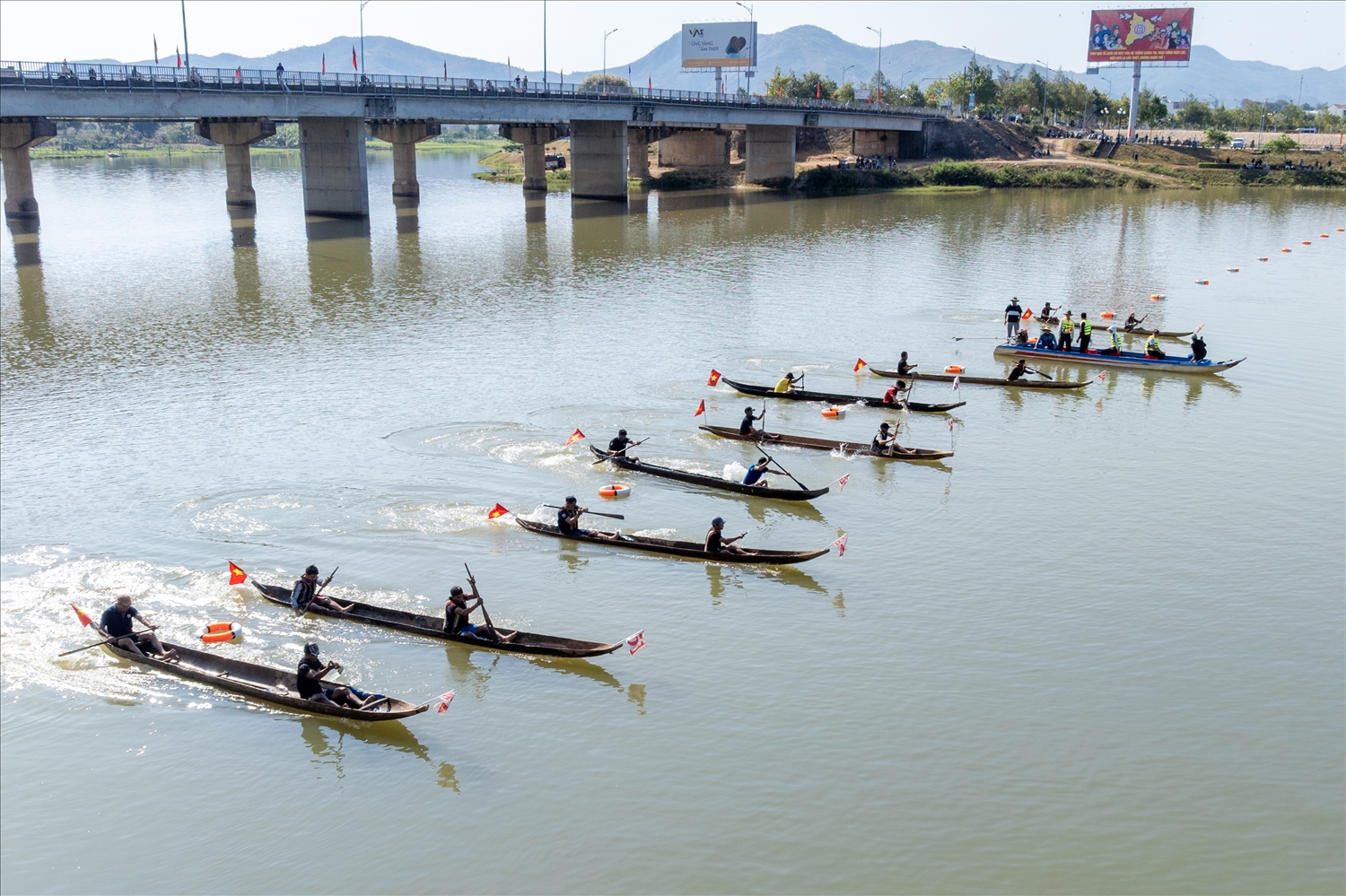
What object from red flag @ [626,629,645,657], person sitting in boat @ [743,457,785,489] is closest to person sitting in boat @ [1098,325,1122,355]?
person sitting in boat @ [743,457,785,489]

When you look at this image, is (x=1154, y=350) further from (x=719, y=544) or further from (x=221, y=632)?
(x=221, y=632)

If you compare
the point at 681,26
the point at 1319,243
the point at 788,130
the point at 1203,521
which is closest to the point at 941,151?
the point at 788,130

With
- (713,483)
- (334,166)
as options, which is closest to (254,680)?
(713,483)

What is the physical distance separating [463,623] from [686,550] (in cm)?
540

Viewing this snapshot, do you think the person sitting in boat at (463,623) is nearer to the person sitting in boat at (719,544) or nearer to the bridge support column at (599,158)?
the person sitting in boat at (719,544)

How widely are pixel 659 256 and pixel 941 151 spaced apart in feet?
219

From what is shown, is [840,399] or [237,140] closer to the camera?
[840,399]

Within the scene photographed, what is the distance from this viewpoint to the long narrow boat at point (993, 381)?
36.1 m

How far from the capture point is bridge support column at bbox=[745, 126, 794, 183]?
356 ft

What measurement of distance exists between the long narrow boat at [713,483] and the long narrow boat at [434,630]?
765 cm

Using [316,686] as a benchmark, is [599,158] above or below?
above

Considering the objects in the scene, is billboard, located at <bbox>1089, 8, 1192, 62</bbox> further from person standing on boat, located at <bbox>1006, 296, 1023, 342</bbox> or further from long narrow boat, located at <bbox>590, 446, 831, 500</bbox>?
long narrow boat, located at <bbox>590, 446, 831, 500</bbox>

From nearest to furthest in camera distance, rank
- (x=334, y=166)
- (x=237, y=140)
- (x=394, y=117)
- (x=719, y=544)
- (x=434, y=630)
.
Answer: (x=434, y=630)
(x=719, y=544)
(x=394, y=117)
(x=334, y=166)
(x=237, y=140)

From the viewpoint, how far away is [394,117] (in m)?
71.4
